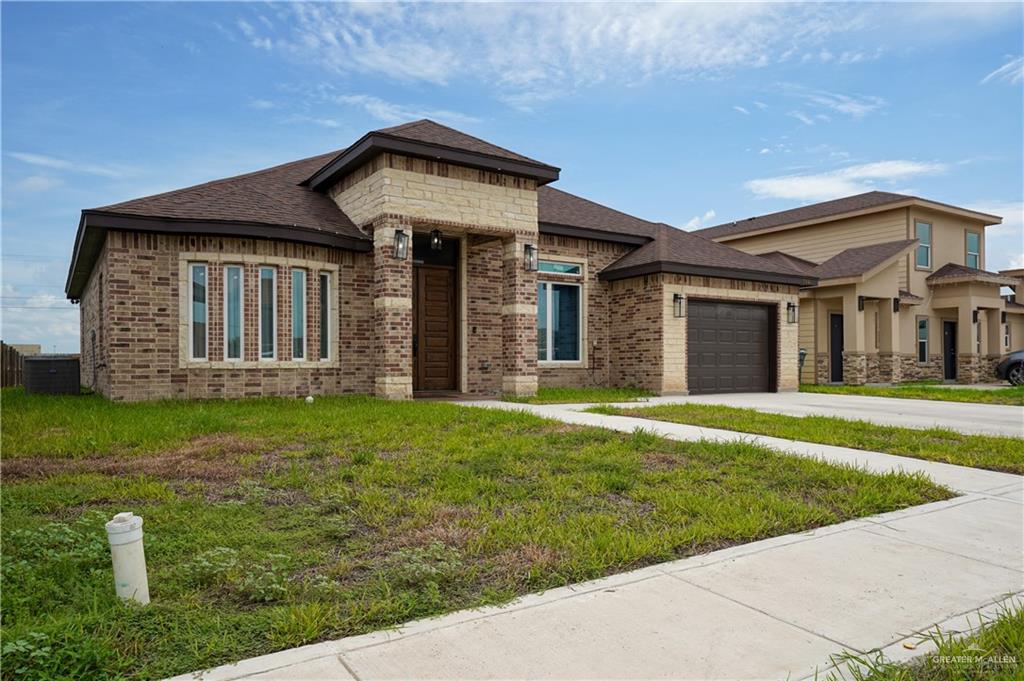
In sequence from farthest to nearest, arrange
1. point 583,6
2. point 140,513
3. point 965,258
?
1. point 965,258
2. point 583,6
3. point 140,513

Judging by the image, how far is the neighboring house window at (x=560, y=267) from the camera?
16.0m

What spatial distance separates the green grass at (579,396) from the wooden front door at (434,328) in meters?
2.06

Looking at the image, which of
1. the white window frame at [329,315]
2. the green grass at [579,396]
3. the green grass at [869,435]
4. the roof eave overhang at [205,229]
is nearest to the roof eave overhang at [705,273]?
the green grass at [579,396]

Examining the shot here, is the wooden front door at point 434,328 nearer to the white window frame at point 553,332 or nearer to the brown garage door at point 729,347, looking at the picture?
the white window frame at point 553,332

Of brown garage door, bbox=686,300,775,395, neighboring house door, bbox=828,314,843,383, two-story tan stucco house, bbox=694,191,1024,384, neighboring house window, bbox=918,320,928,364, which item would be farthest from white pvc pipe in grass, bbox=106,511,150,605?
neighboring house window, bbox=918,320,928,364

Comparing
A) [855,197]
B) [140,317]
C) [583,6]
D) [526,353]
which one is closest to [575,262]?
[526,353]

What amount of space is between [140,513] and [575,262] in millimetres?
13241

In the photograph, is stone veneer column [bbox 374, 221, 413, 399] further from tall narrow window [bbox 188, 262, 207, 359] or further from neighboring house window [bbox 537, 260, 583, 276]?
neighboring house window [bbox 537, 260, 583, 276]

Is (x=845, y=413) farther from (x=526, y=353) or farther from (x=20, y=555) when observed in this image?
(x=20, y=555)

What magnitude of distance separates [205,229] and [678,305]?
10.8 metres

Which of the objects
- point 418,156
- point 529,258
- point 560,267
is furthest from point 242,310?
point 560,267

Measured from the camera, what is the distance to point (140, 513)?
14.8ft

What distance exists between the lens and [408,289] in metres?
12.8

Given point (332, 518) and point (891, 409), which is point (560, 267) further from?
point (332, 518)
